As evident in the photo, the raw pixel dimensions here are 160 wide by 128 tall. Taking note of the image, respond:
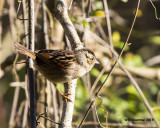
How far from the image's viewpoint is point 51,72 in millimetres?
2467

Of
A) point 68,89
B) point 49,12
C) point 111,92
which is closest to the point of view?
point 68,89

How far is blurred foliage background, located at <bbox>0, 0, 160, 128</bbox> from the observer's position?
2971 mm

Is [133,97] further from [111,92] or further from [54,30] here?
[54,30]

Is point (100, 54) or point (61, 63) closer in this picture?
point (61, 63)

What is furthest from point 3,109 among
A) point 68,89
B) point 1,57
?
point 68,89

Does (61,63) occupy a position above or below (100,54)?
below

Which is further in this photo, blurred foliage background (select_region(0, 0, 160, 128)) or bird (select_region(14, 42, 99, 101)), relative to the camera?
blurred foliage background (select_region(0, 0, 160, 128))

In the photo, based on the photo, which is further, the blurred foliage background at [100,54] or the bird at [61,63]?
the blurred foliage background at [100,54]

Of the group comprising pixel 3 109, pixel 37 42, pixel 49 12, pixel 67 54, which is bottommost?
pixel 3 109

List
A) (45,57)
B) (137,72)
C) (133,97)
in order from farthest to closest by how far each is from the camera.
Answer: (133,97) < (137,72) < (45,57)

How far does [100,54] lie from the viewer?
11.7 ft

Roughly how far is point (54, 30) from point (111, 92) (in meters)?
1.77

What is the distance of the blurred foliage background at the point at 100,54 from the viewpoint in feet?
9.75

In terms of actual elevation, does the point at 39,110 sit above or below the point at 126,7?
below
